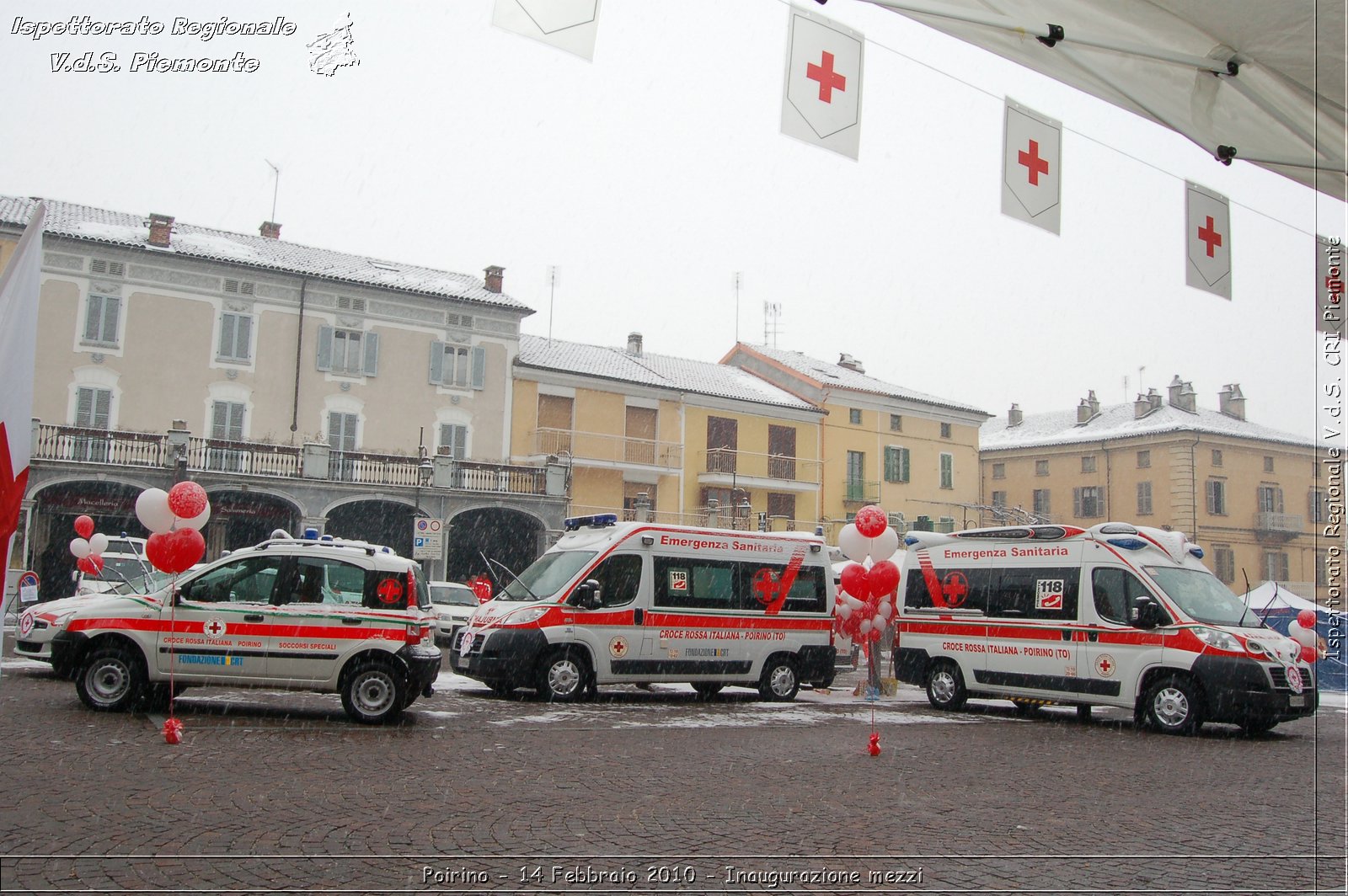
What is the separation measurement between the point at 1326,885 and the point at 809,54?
5623 mm

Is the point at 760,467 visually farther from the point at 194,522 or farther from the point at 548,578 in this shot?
the point at 194,522

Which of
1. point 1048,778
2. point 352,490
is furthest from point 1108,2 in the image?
point 352,490

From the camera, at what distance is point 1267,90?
16.8ft

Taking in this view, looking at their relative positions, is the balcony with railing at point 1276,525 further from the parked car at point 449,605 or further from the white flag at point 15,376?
the white flag at point 15,376

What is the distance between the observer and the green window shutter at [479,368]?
101 feet

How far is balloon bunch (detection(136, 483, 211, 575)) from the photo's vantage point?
9734 mm

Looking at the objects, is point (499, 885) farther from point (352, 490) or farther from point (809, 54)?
point (352, 490)

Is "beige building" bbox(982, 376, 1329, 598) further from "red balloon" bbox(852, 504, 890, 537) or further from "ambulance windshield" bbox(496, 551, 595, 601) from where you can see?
"ambulance windshield" bbox(496, 551, 595, 601)

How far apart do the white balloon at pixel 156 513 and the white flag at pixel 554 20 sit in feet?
22.3

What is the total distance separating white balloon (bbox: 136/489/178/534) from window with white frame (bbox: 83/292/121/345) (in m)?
19.1

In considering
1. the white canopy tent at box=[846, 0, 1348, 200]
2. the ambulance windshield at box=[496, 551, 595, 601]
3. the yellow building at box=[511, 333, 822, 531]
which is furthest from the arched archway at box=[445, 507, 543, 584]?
the white canopy tent at box=[846, 0, 1348, 200]

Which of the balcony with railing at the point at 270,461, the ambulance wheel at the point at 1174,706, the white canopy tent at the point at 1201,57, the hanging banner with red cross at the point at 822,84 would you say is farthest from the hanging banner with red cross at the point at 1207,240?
the balcony with railing at the point at 270,461

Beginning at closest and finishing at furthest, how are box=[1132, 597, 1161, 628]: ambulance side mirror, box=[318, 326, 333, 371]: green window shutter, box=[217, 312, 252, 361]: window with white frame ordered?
1. box=[1132, 597, 1161, 628]: ambulance side mirror
2. box=[217, 312, 252, 361]: window with white frame
3. box=[318, 326, 333, 371]: green window shutter

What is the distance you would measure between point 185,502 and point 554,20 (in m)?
6.72
